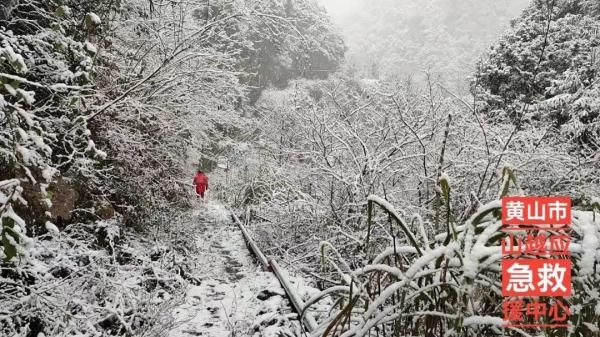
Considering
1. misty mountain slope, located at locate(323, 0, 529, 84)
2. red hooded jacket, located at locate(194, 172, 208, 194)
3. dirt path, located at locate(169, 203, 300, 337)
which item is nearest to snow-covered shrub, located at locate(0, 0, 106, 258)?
dirt path, located at locate(169, 203, 300, 337)

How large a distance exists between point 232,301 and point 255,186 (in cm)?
1150

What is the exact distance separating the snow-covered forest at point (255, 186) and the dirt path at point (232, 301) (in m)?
0.05

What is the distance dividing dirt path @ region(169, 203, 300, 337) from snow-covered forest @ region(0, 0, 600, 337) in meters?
0.05

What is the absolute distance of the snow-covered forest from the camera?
1.62m

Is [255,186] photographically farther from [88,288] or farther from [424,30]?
[424,30]

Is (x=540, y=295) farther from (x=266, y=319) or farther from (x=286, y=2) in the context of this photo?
(x=286, y=2)

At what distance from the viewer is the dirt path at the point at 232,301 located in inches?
217

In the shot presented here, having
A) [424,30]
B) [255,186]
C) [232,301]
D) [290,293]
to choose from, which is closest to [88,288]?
[232,301]

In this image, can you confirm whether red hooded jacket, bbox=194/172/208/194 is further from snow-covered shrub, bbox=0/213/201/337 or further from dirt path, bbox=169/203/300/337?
snow-covered shrub, bbox=0/213/201/337

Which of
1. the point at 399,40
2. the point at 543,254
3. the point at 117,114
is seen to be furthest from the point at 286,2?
the point at 399,40

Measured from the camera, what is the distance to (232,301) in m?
6.90

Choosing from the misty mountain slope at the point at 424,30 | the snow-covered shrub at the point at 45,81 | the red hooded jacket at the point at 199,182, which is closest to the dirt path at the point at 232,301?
the snow-covered shrub at the point at 45,81

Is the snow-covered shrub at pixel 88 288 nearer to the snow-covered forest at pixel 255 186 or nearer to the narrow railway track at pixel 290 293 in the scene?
the snow-covered forest at pixel 255 186

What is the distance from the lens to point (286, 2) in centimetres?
3222
